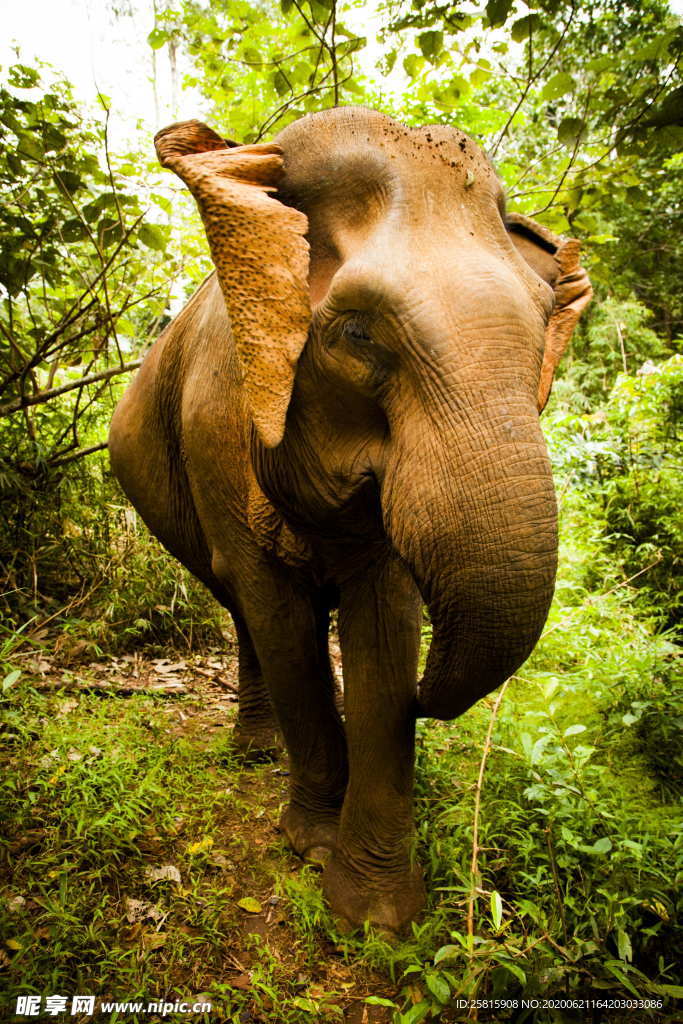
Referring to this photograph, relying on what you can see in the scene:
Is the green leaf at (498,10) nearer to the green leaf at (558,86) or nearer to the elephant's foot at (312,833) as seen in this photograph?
the green leaf at (558,86)

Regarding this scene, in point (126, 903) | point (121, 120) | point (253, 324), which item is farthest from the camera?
point (121, 120)

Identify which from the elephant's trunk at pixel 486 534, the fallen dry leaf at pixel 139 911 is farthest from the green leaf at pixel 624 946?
the fallen dry leaf at pixel 139 911

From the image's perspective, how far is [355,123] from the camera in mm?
1838

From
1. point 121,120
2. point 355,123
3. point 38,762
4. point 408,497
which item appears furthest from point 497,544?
point 121,120

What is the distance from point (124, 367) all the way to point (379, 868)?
3.69m

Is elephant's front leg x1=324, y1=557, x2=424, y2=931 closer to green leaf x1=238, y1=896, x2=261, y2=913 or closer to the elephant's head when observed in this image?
green leaf x1=238, y1=896, x2=261, y2=913

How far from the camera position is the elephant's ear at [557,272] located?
6.91ft

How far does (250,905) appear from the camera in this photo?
8.08 feet

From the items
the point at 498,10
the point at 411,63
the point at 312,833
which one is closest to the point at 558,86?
the point at 498,10

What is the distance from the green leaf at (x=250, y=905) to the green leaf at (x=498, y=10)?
11.2 feet

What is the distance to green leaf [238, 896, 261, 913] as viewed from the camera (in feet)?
8.05

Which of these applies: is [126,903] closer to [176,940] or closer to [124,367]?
[176,940]

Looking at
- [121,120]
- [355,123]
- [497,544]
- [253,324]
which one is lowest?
[497,544]

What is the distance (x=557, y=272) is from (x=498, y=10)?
1148 millimetres
